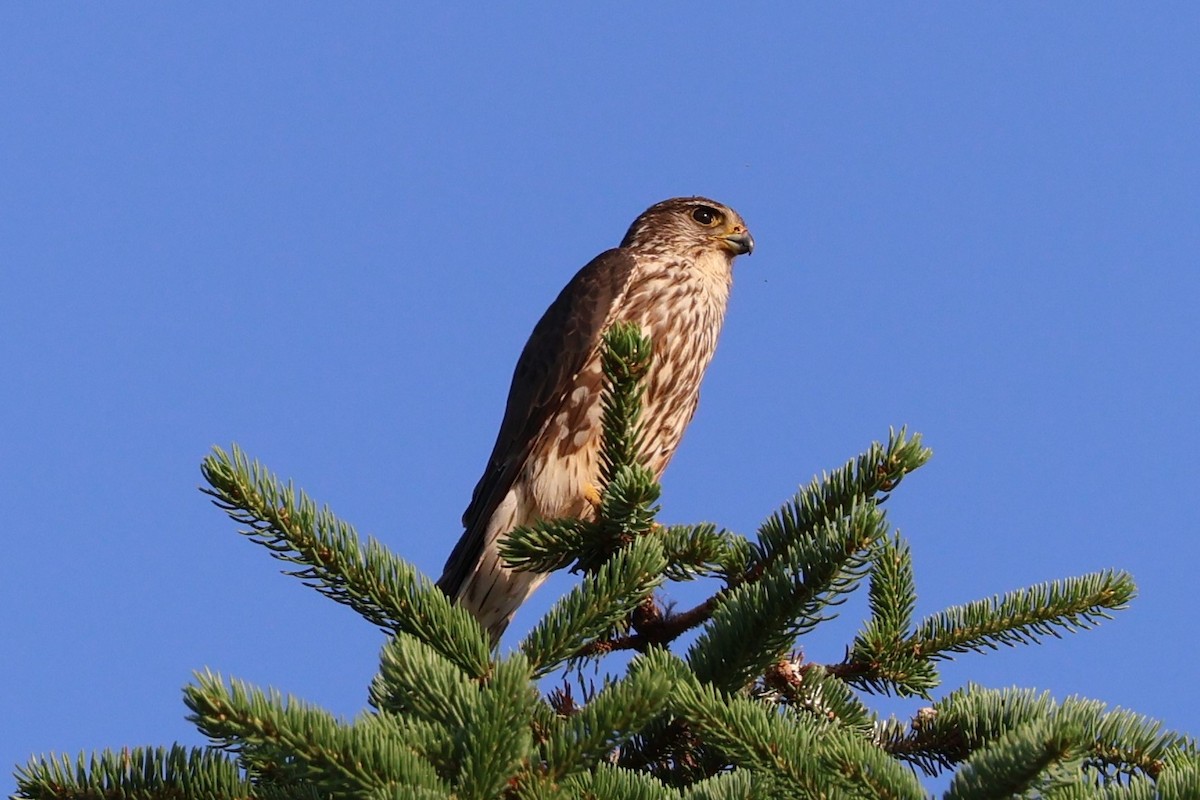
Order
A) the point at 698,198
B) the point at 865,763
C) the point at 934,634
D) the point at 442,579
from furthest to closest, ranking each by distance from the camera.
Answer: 1. the point at 698,198
2. the point at 442,579
3. the point at 934,634
4. the point at 865,763

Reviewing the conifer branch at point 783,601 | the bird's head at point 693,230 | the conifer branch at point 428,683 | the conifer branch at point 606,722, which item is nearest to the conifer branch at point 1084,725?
the conifer branch at point 783,601

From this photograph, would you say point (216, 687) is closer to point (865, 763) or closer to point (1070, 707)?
point (865, 763)

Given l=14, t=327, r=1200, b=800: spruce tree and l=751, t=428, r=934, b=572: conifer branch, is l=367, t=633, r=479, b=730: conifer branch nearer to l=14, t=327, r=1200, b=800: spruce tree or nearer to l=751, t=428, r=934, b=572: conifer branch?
l=14, t=327, r=1200, b=800: spruce tree

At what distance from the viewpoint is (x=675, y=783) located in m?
3.08

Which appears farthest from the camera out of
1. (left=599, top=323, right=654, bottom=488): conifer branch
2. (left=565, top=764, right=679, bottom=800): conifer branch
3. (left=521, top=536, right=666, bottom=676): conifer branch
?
(left=599, top=323, right=654, bottom=488): conifer branch

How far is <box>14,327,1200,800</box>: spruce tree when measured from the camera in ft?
6.95

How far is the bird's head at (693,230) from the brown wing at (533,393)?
30.5 inches

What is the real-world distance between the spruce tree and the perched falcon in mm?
2181

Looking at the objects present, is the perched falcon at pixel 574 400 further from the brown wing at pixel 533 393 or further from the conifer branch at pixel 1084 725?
the conifer branch at pixel 1084 725

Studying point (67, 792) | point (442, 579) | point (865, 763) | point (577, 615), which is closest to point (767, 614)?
point (577, 615)

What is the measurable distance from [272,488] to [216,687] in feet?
2.49

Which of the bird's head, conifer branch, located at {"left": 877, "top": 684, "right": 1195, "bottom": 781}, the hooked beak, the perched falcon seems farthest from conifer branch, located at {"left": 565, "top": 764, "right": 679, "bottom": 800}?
the hooked beak

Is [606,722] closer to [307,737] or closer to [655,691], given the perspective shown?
[655,691]

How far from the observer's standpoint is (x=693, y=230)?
Answer: 721 centimetres
